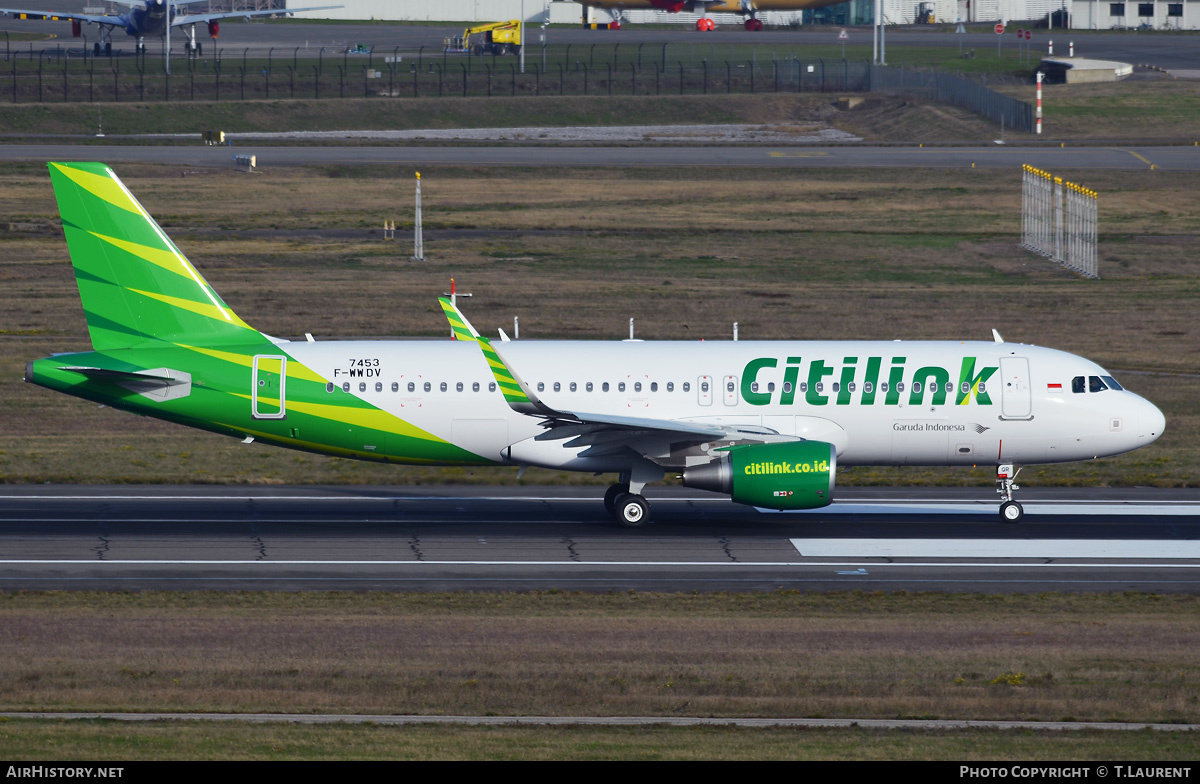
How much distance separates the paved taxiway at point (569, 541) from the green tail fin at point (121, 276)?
4.24m

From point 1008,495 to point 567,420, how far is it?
10.7 meters

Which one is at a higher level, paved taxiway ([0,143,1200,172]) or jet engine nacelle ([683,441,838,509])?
paved taxiway ([0,143,1200,172])

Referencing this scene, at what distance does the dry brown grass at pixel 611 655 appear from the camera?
20.5m

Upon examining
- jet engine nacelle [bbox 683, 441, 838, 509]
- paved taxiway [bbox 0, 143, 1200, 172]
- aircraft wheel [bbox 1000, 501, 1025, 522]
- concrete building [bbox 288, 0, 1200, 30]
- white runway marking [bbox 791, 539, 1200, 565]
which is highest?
concrete building [bbox 288, 0, 1200, 30]

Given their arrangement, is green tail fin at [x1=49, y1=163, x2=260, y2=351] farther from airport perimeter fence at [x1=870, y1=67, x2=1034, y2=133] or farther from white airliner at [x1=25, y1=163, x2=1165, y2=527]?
airport perimeter fence at [x1=870, y1=67, x2=1034, y2=133]

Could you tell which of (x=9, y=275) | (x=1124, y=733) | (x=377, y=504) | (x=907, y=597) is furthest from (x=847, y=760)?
(x=9, y=275)

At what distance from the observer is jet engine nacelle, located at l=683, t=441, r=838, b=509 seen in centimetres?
3081

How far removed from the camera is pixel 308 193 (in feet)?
272

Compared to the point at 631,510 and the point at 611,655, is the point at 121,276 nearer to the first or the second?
the point at 631,510

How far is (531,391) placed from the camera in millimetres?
32750

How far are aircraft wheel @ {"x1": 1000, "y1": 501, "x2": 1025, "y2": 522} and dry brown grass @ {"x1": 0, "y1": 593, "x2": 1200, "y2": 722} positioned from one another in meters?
6.42

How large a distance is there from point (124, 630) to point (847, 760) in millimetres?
12513

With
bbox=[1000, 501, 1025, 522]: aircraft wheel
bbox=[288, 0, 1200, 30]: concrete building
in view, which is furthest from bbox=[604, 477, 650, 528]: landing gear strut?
bbox=[288, 0, 1200, 30]: concrete building

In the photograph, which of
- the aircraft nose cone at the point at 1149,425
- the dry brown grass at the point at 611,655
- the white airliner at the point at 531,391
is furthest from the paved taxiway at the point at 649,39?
the dry brown grass at the point at 611,655
